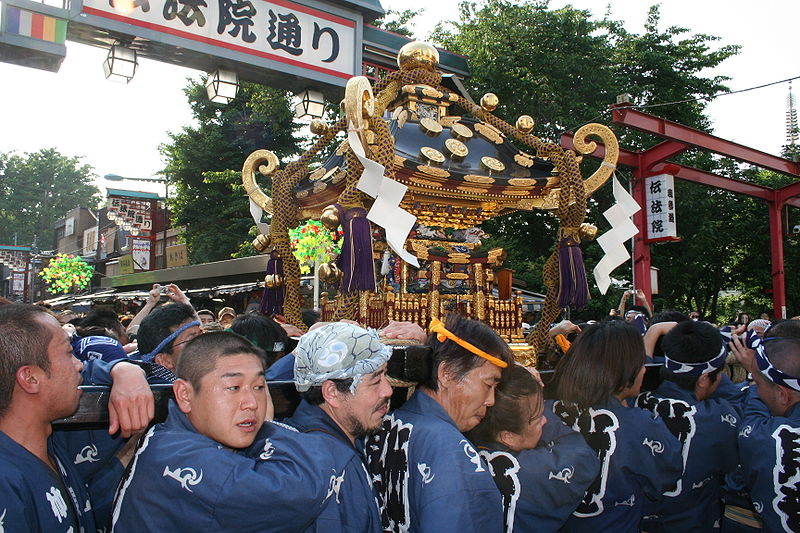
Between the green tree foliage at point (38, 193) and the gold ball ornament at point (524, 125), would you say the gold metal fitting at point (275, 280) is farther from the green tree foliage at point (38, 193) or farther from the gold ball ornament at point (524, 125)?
the green tree foliage at point (38, 193)

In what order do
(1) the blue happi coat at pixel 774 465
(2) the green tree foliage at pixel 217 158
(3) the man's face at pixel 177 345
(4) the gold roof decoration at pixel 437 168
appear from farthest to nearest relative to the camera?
1. (2) the green tree foliage at pixel 217 158
2. (4) the gold roof decoration at pixel 437 168
3. (3) the man's face at pixel 177 345
4. (1) the blue happi coat at pixel 774 465

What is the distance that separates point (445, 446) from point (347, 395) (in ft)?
1.13


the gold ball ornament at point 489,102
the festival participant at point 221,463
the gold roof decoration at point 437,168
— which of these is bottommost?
the festival participant at point 221,463

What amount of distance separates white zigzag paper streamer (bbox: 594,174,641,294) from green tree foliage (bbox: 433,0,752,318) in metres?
11.1

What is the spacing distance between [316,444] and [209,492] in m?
0.30

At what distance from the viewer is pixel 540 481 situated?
1990mm

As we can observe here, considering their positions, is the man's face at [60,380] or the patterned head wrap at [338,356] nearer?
the man's face at [60,380]

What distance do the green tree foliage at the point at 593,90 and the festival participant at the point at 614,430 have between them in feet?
44.1

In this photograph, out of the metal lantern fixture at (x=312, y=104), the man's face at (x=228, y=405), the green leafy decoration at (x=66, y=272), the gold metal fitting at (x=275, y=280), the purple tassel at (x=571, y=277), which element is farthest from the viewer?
the green leafy decoration at (x=66, y=272)

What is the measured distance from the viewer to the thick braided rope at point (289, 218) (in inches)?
186

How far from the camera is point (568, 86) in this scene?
17.6m

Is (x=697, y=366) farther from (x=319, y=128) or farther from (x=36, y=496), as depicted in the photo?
(x=319, y=128)

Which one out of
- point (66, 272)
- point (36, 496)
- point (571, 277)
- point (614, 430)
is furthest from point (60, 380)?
point (66, 272)

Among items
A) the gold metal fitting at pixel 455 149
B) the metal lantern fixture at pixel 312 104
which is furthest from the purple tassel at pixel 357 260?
the metal lantern fixture at pixel 312 104
